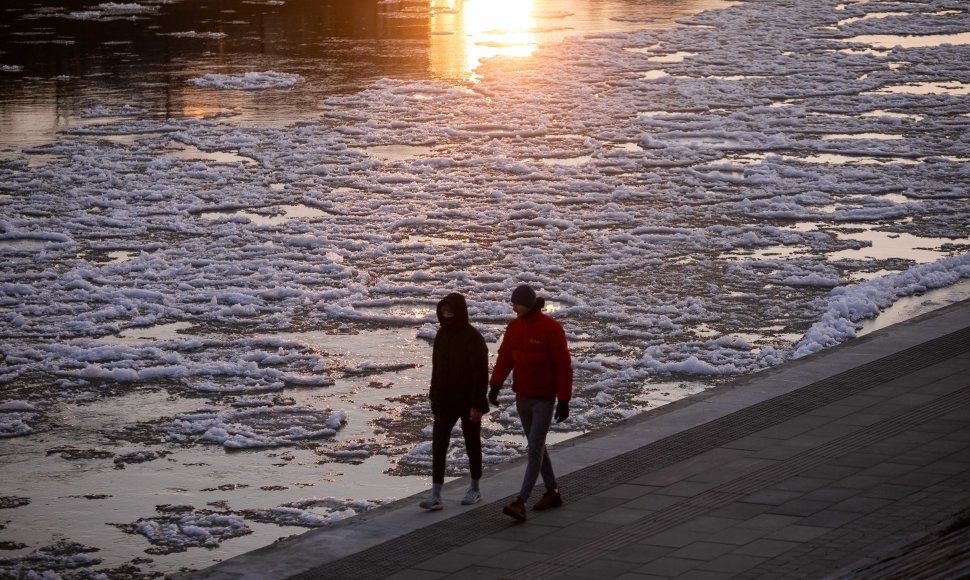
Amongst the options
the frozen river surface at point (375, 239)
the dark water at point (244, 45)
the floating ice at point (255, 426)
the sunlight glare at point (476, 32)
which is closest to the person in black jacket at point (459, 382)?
the frozen river surface at point (375, 239)

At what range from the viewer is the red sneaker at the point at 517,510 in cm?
889

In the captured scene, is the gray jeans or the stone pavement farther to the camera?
the gray jeans

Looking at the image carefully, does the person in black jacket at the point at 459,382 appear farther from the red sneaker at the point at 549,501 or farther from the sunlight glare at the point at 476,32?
the sunlight glare at the point at 476,32

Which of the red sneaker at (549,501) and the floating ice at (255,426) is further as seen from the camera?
the floating ice at (255,426)

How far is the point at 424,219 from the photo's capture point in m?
19.2

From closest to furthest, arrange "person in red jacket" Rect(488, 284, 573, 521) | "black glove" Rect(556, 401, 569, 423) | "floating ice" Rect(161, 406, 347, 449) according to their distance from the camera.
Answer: "black glove" Rect(556, 401, 569, 423) → "person in red jacket" Rect(488, 284, 573, 521) → "floating ice" Rect(161, 406, 347, 449)

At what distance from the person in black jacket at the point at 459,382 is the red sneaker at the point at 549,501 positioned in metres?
0.45

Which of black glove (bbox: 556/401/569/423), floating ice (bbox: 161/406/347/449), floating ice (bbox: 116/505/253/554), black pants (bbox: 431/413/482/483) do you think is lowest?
floating ice (bbox: 116/505/253/554)

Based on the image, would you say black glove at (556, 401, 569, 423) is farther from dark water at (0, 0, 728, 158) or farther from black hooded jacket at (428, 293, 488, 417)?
dark water at (0, 0, 728, 158)

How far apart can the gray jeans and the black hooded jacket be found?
289 mm

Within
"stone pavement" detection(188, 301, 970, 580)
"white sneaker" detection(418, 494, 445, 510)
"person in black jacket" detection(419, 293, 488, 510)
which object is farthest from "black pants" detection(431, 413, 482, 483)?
"stone pavement" detection(188, 301, 970, 580)

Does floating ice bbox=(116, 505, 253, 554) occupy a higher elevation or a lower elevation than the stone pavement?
lower

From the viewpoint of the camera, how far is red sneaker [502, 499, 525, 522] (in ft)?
29.2

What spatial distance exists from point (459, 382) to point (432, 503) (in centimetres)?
80
